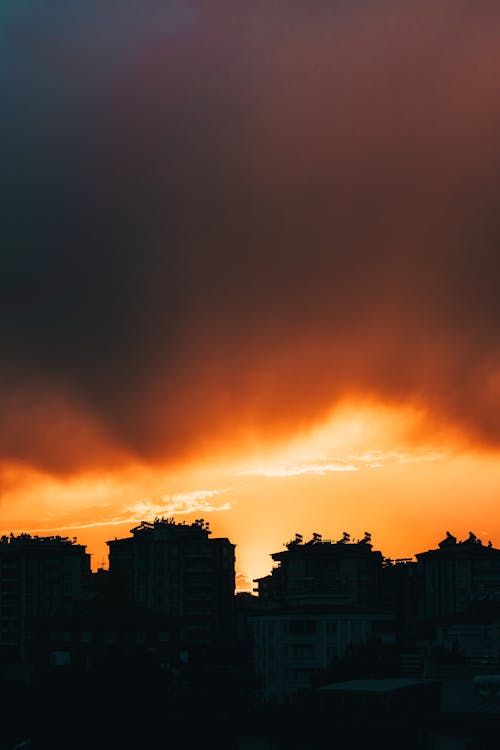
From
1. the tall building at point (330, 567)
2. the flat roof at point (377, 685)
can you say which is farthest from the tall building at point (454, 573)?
the flat roof at point (377, 685)

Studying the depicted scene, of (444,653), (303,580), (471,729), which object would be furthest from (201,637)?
(471,729)

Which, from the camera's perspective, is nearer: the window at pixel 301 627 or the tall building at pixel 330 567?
the window at pixel 301 627

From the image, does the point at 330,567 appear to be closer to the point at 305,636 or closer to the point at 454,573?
the point at 454,573

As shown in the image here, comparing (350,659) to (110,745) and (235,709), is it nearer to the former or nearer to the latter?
(235,709)

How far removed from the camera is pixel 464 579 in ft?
638

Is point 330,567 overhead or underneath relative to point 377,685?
overhead

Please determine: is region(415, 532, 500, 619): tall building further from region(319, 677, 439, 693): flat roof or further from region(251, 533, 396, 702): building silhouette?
region(319, 677, 439, 693): flat roof

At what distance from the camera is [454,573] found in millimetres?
195125

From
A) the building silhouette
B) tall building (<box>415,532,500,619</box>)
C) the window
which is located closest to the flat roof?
the building silhouette

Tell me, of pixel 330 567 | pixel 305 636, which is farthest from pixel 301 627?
pixel 330 567

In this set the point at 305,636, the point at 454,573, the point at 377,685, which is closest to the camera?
the point at 377,685

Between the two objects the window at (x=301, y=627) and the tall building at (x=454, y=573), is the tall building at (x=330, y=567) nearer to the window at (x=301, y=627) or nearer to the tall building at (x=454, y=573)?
the tall building at (x=454, y=573)

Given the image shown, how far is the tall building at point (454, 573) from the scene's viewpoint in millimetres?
193250

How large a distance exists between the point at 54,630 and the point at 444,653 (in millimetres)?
60747
